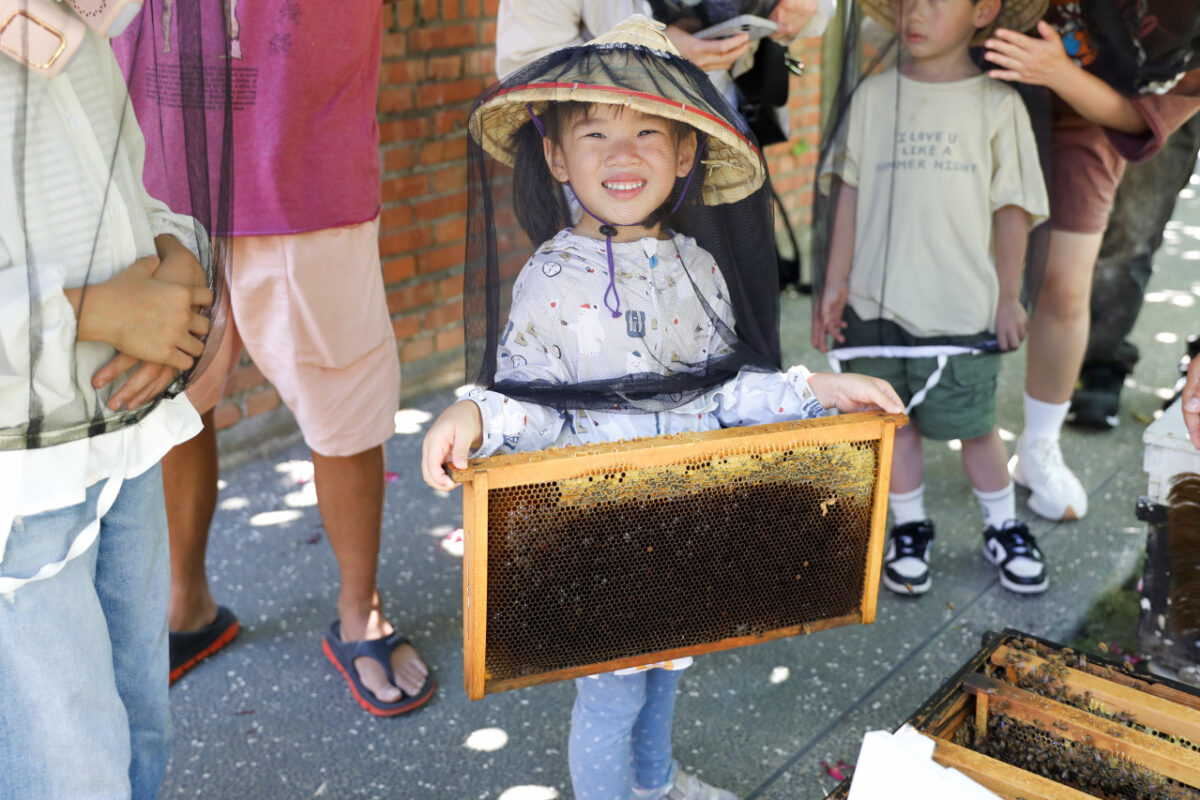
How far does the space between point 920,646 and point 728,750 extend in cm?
77

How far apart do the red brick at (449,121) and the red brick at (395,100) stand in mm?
162

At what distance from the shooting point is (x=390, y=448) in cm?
444

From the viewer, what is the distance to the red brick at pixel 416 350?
481cm

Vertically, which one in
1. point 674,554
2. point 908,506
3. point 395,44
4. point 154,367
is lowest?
point 908,506

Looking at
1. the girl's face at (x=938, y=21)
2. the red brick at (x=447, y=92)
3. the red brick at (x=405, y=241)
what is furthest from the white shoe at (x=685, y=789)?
the red brick at (x=447, y=92)

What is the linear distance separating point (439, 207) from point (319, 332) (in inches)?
87.2

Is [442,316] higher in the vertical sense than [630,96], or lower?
lower

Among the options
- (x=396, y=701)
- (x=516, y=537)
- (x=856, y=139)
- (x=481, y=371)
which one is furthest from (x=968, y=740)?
(x=856, y=139)

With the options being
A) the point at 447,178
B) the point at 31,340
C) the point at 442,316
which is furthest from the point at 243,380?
the point at 31,340

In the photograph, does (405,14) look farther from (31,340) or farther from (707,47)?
(31,340)

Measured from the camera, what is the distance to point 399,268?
4.66m

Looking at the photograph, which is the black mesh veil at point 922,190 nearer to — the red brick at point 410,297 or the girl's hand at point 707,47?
the girl's hand at point 707,47

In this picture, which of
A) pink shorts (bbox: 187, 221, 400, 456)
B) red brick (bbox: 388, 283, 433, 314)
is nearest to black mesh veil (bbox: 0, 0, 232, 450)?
pink shorts (bbox: 187, 221, 400, 456)

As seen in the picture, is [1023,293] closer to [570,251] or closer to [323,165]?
[570,251]
